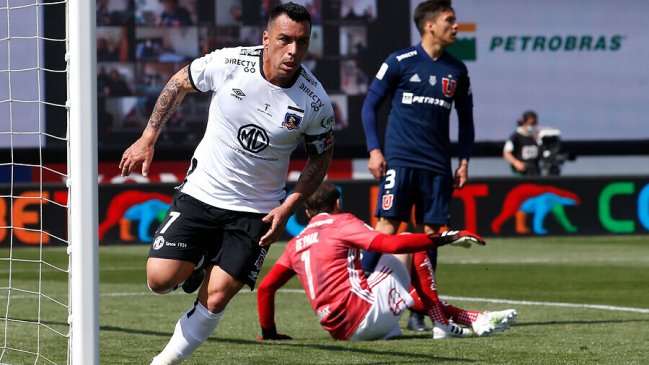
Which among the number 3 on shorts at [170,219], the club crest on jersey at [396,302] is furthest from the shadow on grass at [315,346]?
the number 3 on shorts at [170,219]

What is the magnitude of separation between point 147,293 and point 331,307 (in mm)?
4373

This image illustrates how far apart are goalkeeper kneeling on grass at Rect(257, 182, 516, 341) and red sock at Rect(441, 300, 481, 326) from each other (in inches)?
0.4

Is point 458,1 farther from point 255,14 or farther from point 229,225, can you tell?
point 229,225

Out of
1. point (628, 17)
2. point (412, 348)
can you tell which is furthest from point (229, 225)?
point (628, 17)

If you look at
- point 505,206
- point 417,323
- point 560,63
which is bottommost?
A: point 505,206

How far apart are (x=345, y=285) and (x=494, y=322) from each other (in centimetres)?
99

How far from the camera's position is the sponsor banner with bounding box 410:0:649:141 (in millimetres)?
26812

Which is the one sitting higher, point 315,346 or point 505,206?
point 315,346

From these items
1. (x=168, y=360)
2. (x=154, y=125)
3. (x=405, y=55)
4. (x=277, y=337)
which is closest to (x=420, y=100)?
(x=405, y=55)

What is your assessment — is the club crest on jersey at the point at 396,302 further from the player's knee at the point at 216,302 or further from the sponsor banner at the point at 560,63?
the sponsor banner at the point at 560,63

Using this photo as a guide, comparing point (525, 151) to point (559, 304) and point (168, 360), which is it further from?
point (168, 360)

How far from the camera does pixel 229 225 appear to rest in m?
6.62

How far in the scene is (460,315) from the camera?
847 cm

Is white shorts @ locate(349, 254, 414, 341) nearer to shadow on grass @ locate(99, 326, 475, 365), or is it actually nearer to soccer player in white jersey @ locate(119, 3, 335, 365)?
shadow on grass @ locate(99, 326, 475, 365)
